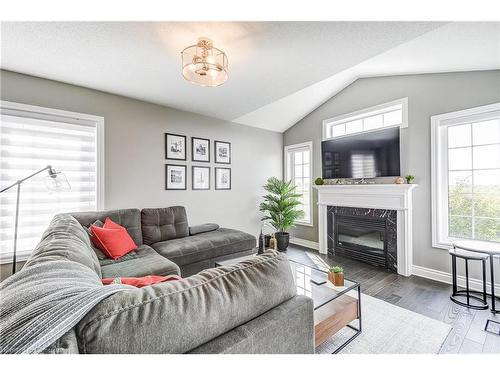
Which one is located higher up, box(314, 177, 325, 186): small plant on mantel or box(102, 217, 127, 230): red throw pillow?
box(314, 177, 325, 186): small plant on mantel

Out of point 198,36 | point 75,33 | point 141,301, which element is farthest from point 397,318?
point 75,33

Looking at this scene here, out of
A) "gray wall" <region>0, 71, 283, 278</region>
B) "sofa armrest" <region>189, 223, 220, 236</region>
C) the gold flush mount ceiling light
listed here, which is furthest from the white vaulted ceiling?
"sofa armrest" <region>189, 223, 220, 236</region>

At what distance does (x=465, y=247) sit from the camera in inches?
84.0

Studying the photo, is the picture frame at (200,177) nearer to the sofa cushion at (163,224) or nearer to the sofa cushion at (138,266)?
the sofa cushion at (163,224)

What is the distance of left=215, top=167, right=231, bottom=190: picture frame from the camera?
3973 millimetres

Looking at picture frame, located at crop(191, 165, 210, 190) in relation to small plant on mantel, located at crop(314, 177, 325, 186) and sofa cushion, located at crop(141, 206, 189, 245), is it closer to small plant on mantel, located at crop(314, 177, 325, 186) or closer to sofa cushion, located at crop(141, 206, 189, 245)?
sofa cushion, located at crop(141, 206, 189, 245)

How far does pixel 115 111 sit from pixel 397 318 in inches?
153

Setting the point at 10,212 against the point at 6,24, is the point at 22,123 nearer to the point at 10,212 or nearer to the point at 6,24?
the point at 10,212

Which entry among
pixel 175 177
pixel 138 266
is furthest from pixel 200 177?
pixel 138 266

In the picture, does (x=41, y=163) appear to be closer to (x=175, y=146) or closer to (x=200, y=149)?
(x=175, y=146)

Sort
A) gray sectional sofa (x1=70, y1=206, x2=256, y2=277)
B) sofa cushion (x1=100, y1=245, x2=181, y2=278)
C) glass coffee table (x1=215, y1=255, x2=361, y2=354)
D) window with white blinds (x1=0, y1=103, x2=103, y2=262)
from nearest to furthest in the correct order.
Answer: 1. glass coffee table (x1=215, y1=255, x2=361, y2=354)
2. sofa cushion (x1=100, y1=245, x2=181, y2=278)
3. gray sectional sofa (x1=70, y1=206, x2=256, y2=277)
4. window with white blinds (x1=0, y1=103, x2=103, y2=262)

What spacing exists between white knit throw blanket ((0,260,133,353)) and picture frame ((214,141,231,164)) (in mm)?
3367

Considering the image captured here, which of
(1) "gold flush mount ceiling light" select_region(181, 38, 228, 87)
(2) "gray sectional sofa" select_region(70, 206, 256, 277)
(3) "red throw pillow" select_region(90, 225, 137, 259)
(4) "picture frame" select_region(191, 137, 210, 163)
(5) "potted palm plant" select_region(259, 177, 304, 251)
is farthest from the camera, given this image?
(5) "potted palm plant" select_region(259, 177, 304, 251)
